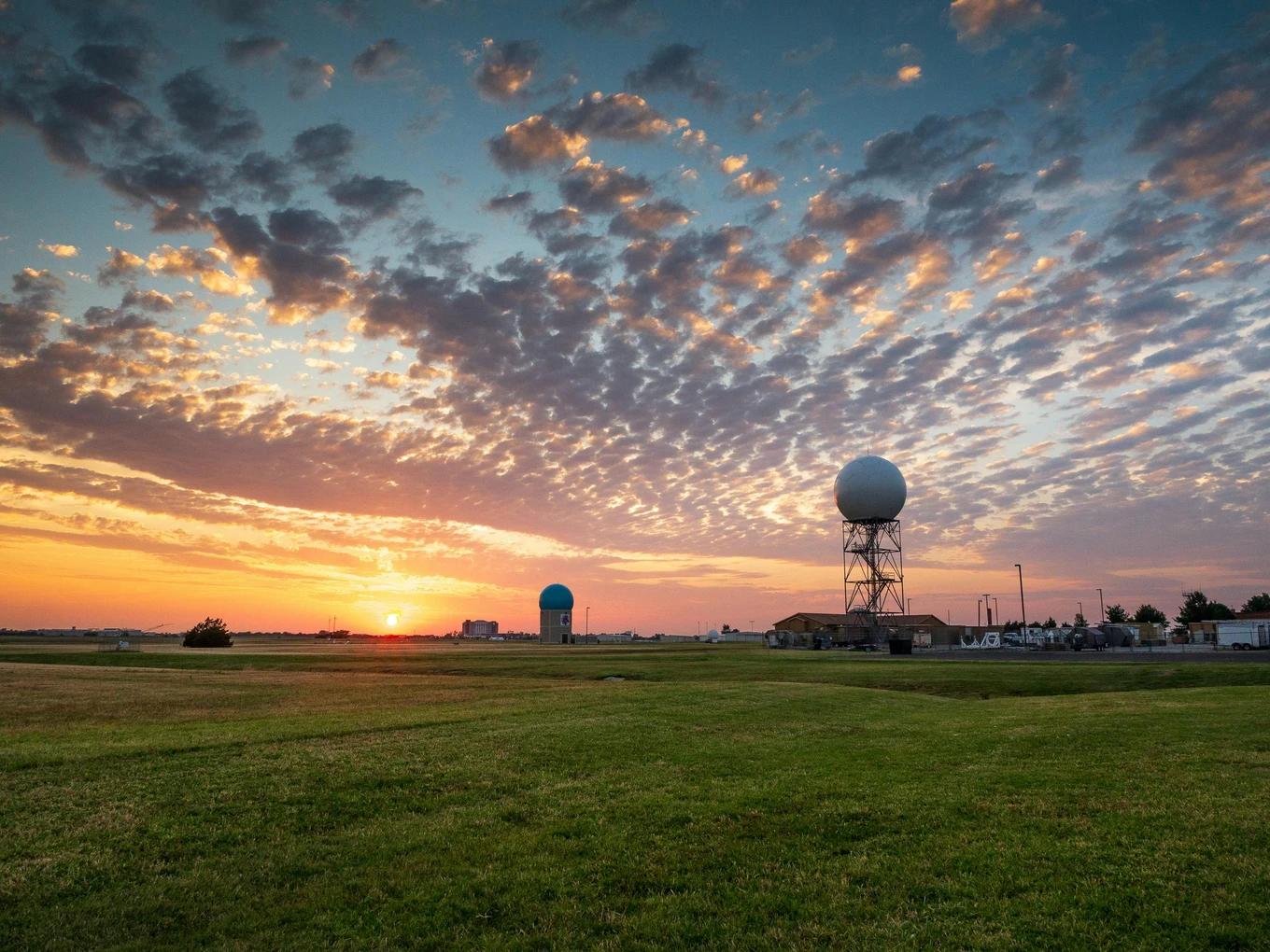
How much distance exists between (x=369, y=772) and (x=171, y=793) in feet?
12.3

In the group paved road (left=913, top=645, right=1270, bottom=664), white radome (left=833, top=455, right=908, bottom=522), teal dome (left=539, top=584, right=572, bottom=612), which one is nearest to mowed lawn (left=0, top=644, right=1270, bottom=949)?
paved road (left=913, top=645, right=1270, bottom=664)

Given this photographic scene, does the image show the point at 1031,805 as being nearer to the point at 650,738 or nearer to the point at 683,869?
the point at 683,869

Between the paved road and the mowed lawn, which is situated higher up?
the mowed lawn

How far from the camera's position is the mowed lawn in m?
8.88

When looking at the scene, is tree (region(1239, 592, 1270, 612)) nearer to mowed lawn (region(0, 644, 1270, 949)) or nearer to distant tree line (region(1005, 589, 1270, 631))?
distant tree line (region(1005, 589, 1270, 631))

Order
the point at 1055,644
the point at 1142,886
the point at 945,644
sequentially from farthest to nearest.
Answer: the point at 945,644 < the point at 1055,644 < the point at 1142,886

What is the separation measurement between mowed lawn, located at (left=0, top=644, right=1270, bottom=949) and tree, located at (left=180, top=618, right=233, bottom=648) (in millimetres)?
91391

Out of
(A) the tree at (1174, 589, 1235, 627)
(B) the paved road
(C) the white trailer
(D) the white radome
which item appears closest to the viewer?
(B) the paved road

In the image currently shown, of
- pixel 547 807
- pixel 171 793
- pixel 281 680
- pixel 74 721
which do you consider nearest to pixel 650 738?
pixel 547 807

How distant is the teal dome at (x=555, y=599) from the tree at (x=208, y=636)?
56.7 m

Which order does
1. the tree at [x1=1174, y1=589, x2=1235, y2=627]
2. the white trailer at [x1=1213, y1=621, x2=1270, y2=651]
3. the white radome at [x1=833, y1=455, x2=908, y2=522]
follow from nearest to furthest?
the white trailer at [x1=1213, y1=621, x2=1270, y2=651], the white radome at [x1=833, y1=455, x2=908, y2=522], the tree at [x1=1174, y1=589, x2=1235, y2=627]

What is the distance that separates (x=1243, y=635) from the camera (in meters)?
91.9

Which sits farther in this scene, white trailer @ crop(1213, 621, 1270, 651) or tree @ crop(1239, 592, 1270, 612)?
tree @ crop(1239, 592, 1270, 612)

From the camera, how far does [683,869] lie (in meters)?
10.6
